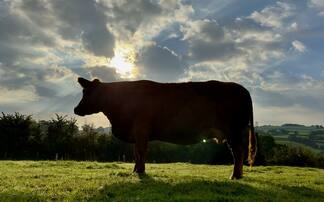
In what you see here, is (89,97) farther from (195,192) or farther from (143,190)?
(195,192)

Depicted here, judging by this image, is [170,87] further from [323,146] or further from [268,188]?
[323,146]

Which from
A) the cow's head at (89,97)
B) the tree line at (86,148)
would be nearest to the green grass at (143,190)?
the cow's head at (89,97)

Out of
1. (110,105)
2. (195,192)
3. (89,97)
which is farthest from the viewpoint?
(89,97)

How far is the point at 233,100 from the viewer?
55.6ft

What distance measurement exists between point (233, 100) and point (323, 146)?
18412cm

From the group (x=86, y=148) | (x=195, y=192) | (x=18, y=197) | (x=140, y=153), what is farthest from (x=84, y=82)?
(x=86, y=148)

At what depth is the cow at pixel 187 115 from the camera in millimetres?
16797

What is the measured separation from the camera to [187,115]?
16.8 m

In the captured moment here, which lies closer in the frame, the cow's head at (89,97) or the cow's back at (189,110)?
the cow's back at (189,110)

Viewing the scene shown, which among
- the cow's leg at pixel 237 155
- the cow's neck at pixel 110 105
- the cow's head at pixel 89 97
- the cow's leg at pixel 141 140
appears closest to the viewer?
the cow's leg at pixel 141 140

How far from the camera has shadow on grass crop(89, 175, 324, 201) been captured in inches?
475

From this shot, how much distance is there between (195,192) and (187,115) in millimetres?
4484

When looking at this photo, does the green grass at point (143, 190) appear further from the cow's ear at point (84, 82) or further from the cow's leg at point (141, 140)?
the cow's ear at point (84, 82)

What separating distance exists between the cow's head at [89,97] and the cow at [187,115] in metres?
1.74
